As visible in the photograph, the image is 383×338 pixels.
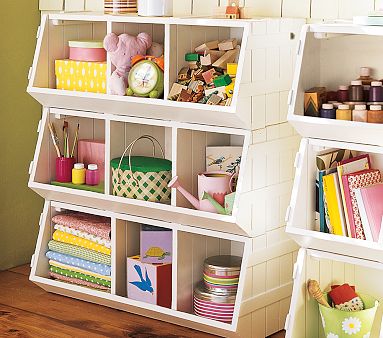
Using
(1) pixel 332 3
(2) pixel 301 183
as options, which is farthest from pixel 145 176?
(1) pixel 332 3

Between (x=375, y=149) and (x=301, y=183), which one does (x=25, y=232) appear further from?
(x=375, y=149)

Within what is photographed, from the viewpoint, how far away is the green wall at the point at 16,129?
11.9 ft

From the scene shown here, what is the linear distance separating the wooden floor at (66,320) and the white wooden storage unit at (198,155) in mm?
42

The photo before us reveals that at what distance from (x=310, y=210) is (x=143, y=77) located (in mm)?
746

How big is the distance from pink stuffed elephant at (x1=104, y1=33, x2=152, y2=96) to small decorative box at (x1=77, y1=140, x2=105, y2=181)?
1.20 feet

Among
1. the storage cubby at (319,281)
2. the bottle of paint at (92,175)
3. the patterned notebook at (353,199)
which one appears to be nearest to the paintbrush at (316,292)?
the storage cubby at (319,281)

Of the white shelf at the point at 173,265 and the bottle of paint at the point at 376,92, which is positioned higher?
the bottle of paint at the point at 376,92

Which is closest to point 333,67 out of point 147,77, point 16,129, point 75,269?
point 147,77

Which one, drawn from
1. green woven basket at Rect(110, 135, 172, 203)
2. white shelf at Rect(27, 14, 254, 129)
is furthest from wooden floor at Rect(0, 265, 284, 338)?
white shelf at Rect(27, 14, 254, 129)

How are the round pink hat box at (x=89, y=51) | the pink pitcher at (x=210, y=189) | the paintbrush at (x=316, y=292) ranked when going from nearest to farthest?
the paintbrush at (x=316, y=292)
the pink pitcher at (x=210, y=189)
the round pink hat box at (x=89, y=51)

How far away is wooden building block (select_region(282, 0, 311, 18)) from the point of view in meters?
2.98

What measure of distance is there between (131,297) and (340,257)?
91 cm

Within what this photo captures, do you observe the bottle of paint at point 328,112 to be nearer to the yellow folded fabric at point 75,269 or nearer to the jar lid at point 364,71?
the jar lid at point 364,71

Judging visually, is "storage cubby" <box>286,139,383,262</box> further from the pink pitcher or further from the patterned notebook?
the pink pitcher
